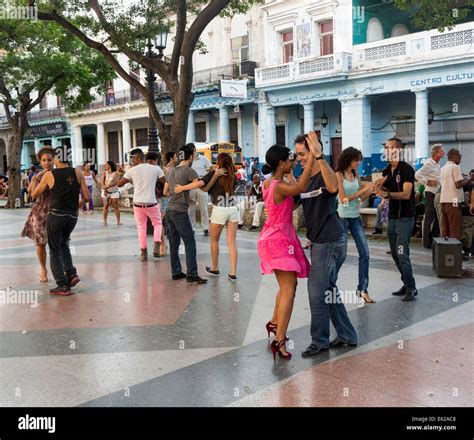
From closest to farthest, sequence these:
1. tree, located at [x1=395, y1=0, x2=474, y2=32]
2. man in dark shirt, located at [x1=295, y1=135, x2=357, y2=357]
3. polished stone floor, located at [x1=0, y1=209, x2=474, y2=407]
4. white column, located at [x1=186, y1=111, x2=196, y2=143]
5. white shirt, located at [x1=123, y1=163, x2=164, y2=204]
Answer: polished stone floor, located at [x1=0, y1=209, x2=474, y2=407] < man in dark shirt, located at [x1=295, y1=135, x2=357, y2=357] < white shirt, located at [x1=123, y1=163, x2=164, y2=204] < tree, located at [x1=395, y1=0, x2=474, y2=32] < white column, located at [x1=186, y1=111, x2=196, y2=143]

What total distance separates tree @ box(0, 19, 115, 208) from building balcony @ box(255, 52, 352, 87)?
24.5 feet

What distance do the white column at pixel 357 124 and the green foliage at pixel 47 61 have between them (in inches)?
382

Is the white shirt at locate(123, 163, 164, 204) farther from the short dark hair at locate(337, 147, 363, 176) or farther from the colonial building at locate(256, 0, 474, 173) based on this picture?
the colonial building at locate(256, 0, 474, 173)

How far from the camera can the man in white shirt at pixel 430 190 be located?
9.51m

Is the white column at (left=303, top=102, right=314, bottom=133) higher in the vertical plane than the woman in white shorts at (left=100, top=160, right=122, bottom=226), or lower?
higher

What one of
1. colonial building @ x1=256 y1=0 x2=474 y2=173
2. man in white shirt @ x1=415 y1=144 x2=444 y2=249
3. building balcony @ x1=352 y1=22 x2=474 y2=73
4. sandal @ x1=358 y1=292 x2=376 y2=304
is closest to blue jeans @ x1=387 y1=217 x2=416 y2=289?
sandal @ x1=358 y1=292 x2=376 y2=304

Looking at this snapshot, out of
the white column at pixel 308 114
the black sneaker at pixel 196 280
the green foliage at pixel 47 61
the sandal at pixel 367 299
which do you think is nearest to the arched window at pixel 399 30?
the white column at pixel 308 114

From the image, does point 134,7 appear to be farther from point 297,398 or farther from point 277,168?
point 297,398

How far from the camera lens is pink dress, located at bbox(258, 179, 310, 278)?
4734mm

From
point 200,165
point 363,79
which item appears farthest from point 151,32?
point 363,79

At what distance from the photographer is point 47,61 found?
20516 millimetres

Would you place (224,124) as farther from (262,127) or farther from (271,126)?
(271,126)

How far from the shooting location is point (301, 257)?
4859 millimetres
